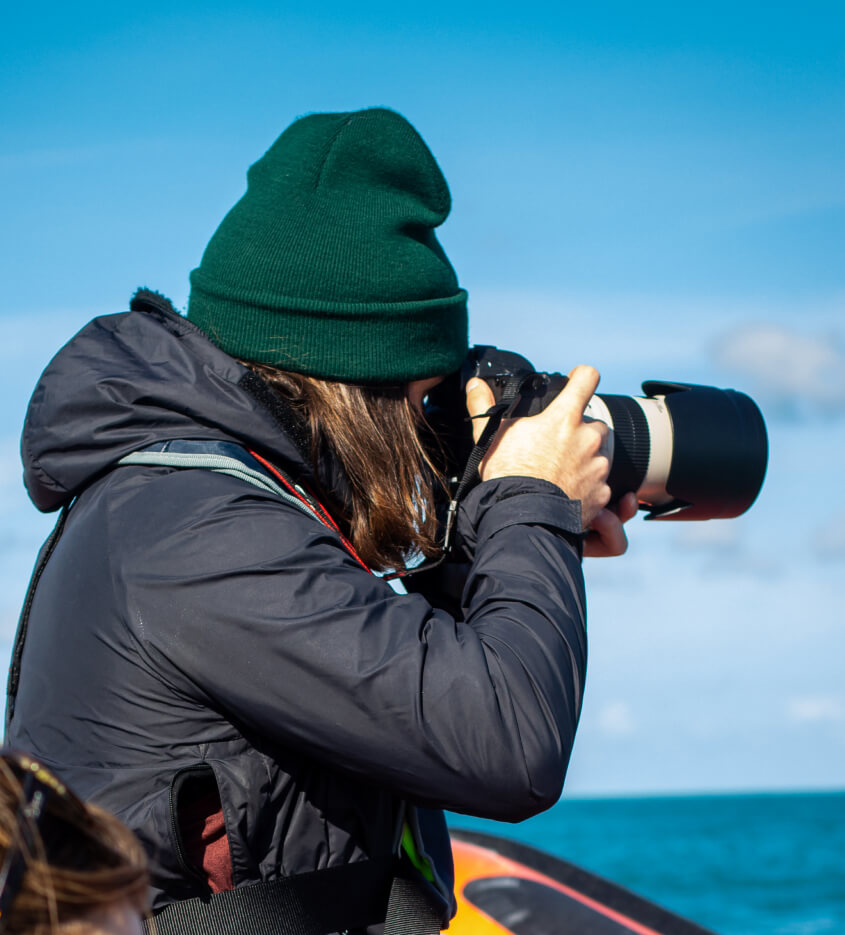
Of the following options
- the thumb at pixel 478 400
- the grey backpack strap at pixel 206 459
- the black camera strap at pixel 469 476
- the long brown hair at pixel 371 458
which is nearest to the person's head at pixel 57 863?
the grey backpack strap at pixel 206 459

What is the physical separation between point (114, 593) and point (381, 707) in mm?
301

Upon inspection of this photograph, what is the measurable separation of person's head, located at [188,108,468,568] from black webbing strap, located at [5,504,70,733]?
32 cm

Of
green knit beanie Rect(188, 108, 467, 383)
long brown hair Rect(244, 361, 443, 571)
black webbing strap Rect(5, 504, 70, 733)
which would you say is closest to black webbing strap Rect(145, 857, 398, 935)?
black webbing strap Rect(5, 504, 70, 733)

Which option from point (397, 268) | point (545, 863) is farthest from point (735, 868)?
point (397, 268)

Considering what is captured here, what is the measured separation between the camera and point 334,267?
1.44 metres

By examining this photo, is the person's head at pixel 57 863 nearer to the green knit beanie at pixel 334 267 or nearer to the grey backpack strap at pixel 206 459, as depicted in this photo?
the grey backpack strap at pixel 206 459

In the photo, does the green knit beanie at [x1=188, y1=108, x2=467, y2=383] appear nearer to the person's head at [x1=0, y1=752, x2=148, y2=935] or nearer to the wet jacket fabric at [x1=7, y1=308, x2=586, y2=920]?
the wet jacket fabric at [x1=7, y1=308, x2=586, y2=920]

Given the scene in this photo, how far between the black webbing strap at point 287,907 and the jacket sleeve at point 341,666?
141 millimetres

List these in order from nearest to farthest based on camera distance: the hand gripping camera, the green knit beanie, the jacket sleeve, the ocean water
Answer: the jacket sleeve, the green knit beanie, the hand gripping camera, the ocean water

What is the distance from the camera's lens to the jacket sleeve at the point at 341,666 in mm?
1145

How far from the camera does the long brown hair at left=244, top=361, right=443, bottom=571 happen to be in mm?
1451

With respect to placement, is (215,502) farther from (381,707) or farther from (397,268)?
(397,268)

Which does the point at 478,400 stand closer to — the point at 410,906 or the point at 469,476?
the point at 469,476

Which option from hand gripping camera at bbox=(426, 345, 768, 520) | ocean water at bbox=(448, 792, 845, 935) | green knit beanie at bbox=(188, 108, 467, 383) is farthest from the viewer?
ocean water at bbox=(448, 792, 845, 935)
